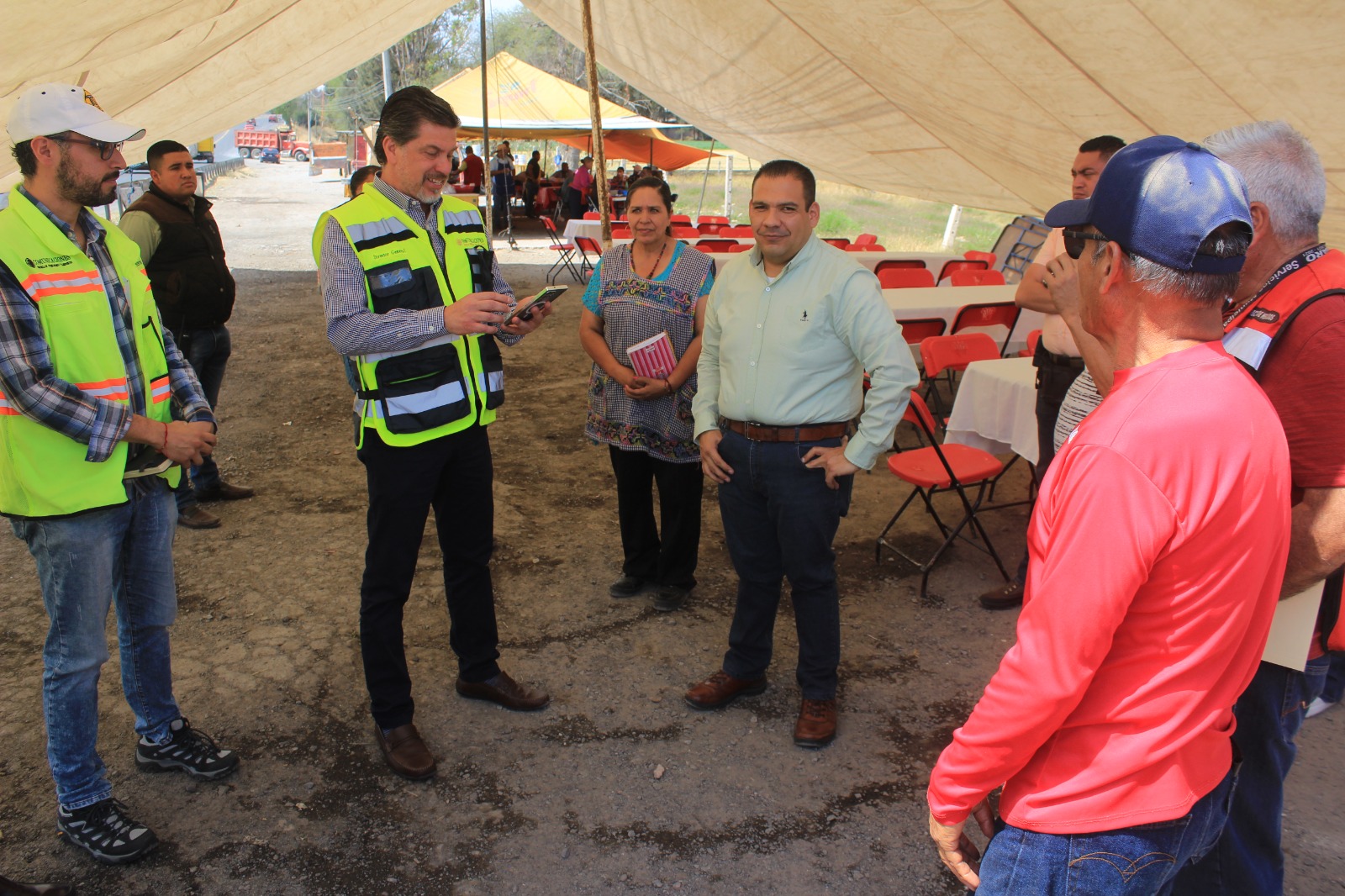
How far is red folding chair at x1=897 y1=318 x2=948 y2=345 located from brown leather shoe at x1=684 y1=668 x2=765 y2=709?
12.6ft

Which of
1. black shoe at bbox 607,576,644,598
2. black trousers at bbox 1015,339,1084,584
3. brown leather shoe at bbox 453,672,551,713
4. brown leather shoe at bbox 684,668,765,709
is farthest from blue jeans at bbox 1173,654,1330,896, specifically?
black shoe at bbox 607,576,644,598

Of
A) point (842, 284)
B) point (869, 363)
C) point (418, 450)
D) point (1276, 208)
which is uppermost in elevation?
point (1276, 208)

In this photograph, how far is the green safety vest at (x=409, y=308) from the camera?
2629 millimetres

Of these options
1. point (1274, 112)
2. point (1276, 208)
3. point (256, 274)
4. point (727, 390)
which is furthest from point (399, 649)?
point (256, 274)

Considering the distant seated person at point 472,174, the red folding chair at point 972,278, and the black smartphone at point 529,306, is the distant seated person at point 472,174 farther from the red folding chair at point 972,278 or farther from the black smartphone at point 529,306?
the black smartphone at point 529,306

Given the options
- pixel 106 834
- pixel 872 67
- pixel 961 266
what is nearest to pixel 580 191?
pixel 961 266

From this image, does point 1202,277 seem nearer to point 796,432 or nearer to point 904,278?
point 796,432

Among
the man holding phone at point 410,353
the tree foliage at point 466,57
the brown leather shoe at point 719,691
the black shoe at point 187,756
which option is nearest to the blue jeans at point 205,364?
the black shoe at point 187,756

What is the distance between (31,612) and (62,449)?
6.88 feet

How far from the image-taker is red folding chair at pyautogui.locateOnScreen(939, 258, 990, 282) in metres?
9.01

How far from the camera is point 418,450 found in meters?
2.73

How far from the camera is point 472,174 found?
821 inches

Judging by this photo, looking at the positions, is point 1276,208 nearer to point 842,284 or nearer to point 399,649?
point 842,284

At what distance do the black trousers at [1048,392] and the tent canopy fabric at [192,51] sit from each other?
156 inches
